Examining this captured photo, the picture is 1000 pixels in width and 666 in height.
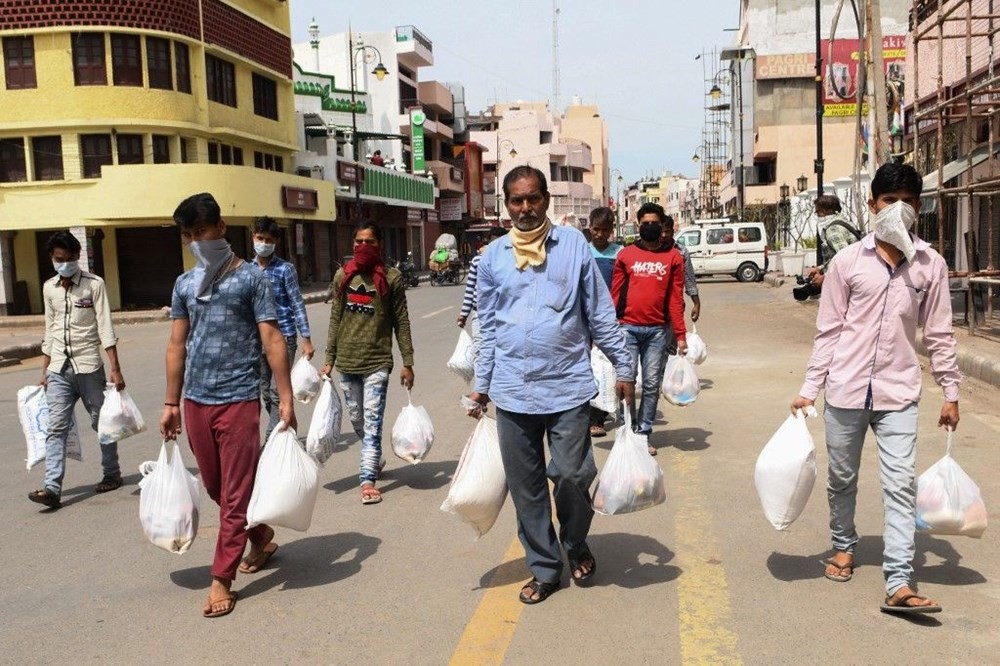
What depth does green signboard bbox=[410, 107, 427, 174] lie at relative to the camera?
54812mm

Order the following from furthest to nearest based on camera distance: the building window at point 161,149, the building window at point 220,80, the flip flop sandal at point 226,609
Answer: the building window at point 220,80 < the building window at point 161,149 < the flip flop sandal at point 226,609

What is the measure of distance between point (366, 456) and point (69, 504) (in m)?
2.00

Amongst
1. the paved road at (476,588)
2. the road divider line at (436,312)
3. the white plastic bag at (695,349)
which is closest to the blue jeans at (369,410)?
the paved road at (476,588)

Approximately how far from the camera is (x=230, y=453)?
4.31m

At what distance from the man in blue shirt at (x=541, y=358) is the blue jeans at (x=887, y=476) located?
94 cm

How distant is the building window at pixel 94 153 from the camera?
27328 mm

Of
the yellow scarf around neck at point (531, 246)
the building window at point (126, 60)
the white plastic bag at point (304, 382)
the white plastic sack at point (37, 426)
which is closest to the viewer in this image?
the yellow scarf around neck at point (531, 246)

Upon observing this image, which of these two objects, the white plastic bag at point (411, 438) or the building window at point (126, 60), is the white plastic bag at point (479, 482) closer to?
the white plastic bag at point (411, 438)

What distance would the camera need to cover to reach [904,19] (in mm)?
60406

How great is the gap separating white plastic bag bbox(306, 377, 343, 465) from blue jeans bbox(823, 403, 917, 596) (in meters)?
3.15

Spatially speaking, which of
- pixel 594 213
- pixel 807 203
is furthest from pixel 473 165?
pixel 594 213

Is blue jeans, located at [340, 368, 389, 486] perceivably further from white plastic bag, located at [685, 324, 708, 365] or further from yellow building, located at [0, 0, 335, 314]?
yellow building, located at [0, 0, 335, 314]

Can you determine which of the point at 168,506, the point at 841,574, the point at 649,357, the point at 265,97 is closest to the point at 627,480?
the point at 841,574

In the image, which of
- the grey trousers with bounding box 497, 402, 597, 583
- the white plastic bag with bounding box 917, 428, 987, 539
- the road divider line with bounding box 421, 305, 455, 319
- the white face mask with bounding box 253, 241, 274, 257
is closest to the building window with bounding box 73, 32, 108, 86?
the road divider line with bounding box 421, 305, 455, 319
